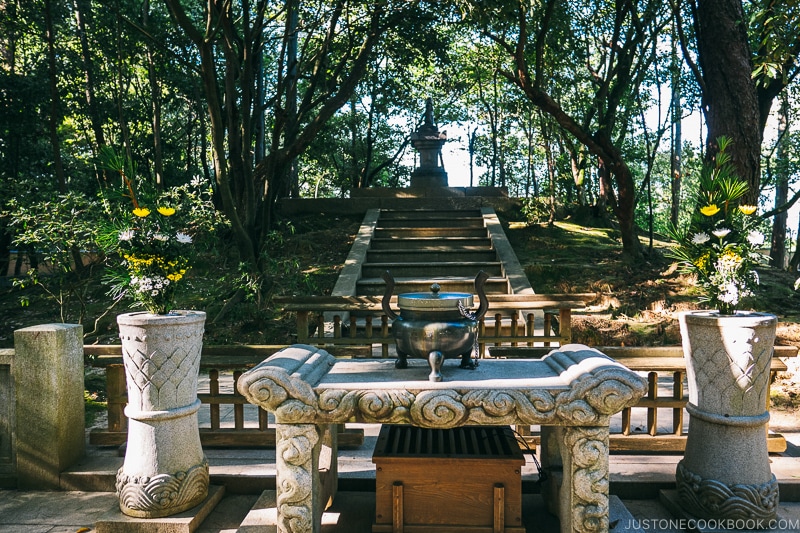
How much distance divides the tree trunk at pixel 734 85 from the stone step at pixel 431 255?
4.54 m

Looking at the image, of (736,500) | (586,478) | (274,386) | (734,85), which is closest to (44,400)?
(274,386)

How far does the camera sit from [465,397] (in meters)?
2.89

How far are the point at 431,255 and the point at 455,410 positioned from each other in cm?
907

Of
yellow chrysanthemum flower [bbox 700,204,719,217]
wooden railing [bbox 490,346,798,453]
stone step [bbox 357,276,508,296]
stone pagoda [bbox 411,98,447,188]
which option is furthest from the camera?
stone pagoda [bbox 411,98,447,188]

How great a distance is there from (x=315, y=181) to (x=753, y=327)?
25.8 meters

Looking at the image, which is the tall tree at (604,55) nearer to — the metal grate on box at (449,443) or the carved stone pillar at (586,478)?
the metal grate on box at (449,443)

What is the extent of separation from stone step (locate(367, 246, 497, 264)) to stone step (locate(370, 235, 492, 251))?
329 mm

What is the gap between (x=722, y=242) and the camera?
3590 mm

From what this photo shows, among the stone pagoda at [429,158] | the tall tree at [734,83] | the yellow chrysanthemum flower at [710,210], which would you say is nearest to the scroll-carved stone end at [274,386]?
the yellow chrysanthemum flower at [710,210]

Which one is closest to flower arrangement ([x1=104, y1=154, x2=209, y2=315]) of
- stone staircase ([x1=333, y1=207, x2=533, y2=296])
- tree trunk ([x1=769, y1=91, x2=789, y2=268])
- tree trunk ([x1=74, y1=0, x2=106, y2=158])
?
stone staircase ([x1=333, y1=207, x2=533, y2=296])

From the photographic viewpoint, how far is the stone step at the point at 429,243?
1234cm

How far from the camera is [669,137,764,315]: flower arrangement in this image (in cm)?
349

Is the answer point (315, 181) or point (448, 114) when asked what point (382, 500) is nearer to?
point (448, 114)

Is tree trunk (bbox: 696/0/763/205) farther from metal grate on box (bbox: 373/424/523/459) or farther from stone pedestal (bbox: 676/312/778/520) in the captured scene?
metal grate on box (bbox: 373/424/523/459)
